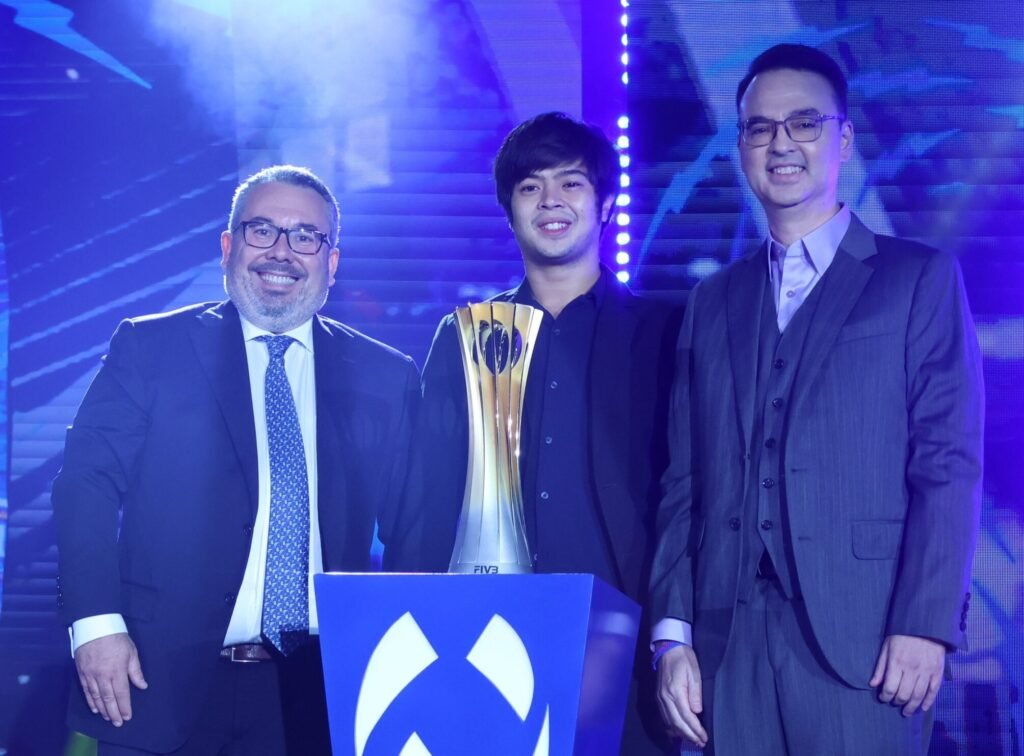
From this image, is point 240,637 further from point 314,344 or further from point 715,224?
point 715,224

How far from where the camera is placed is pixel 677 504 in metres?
2.16

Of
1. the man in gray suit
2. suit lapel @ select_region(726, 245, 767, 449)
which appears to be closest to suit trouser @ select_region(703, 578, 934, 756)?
the man in gray suit

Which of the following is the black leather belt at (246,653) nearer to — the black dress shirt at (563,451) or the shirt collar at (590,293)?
the black dress shirt at (563,451)

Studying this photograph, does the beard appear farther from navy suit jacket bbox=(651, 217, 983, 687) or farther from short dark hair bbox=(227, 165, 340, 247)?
navy suit jacket bbox=(651, 217, 983, 687)

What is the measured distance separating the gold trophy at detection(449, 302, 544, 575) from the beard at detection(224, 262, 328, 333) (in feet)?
1.70

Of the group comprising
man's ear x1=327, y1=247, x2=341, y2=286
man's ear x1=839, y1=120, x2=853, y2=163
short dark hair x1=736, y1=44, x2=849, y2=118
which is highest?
short dark hair x1=736, y1=44, x2=849, y2=118

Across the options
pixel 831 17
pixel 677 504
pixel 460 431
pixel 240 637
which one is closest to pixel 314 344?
pixel 460 431

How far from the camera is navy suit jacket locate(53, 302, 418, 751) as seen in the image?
2236mm

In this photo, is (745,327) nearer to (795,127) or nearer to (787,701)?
(795,127)

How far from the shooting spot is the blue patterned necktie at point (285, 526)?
2.26 m

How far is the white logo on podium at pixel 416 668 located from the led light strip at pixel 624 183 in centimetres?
160

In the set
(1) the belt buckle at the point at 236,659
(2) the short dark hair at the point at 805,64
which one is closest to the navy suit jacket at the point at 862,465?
(2) the short dark hair at the point at 805,64

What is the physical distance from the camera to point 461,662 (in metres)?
1.63

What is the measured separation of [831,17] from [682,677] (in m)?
1.81
